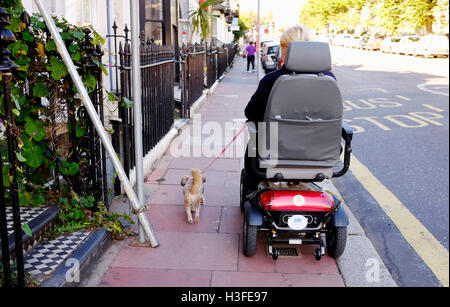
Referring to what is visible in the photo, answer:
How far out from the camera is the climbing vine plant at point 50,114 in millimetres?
3363

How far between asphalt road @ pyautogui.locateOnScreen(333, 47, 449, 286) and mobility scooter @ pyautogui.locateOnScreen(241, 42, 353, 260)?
0.81m

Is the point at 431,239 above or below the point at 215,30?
below

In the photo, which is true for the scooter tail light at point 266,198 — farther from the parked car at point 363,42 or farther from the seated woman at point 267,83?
the parked car at point 363,42

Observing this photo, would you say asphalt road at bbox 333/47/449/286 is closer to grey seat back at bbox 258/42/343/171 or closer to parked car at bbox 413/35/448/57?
grey seat back at bbox 258/42/343/171

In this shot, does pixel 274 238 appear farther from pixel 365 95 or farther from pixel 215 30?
pixel 215 30

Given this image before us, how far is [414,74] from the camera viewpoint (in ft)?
67.3

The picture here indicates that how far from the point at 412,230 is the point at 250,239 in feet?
6.33

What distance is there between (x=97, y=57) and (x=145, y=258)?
70.0 inches

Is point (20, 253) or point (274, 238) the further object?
point (274, 238)

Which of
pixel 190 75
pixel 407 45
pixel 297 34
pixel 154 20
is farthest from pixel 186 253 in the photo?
pixel 407 45

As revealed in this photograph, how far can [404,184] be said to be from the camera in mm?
6004

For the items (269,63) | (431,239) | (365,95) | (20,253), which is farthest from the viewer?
(269,63)
